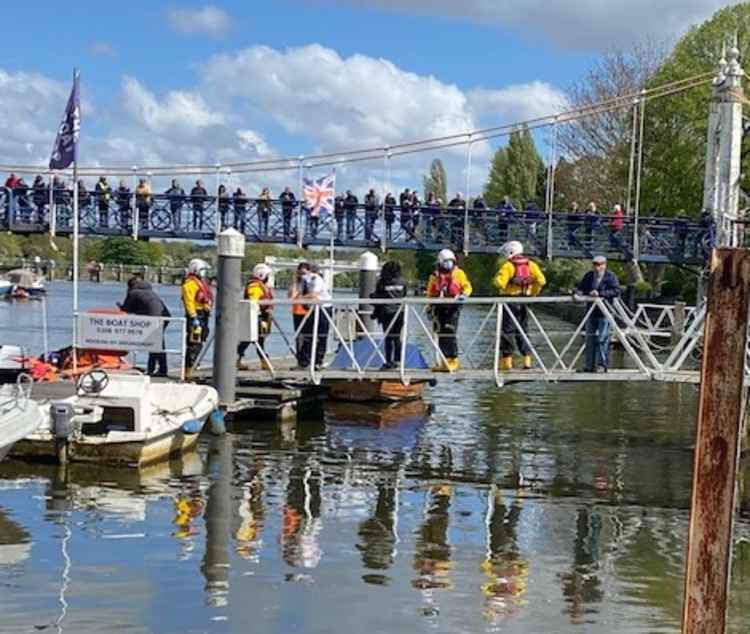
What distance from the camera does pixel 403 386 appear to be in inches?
777

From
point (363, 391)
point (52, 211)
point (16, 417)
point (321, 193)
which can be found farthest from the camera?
point (52, 211)

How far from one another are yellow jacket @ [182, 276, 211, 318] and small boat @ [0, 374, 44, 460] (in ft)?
18.8

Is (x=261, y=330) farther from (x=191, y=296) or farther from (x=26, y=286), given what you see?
(x=26, y=286)

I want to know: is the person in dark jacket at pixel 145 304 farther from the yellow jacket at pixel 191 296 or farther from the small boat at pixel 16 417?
the small boat at pixel 16 417

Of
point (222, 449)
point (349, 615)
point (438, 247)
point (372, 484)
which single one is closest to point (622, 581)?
point (349, 615)

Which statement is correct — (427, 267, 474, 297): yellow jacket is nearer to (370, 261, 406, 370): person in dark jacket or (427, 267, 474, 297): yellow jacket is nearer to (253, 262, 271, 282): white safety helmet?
(370, 261, 406, 370): person in dark jacket

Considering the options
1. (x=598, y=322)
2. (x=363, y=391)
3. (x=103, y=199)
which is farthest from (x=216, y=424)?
(x=103, y=199)

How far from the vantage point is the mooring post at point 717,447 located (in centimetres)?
560

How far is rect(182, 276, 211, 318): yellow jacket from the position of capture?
1777cm

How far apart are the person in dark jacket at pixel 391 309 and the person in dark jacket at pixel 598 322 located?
2.65m

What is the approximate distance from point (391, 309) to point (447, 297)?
176cm

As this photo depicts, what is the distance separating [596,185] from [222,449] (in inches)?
1616

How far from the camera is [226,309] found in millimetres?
15766

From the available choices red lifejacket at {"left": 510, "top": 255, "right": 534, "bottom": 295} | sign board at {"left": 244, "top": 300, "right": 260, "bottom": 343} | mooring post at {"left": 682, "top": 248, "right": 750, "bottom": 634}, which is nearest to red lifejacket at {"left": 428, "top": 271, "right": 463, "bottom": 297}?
red lifejacket at {"left": 510, "top": 255, "right": 534, "bottom": 295}
